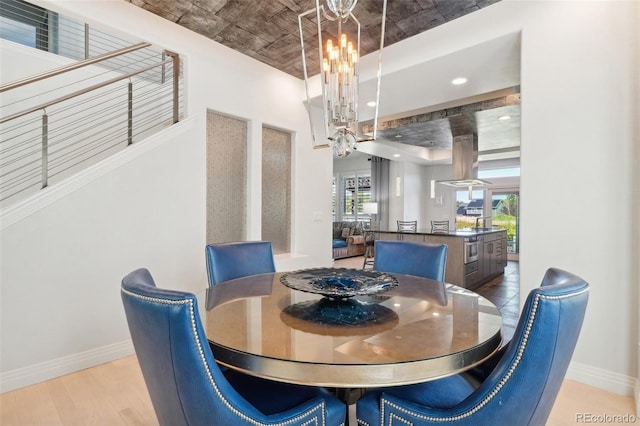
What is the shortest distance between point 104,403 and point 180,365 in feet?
5.50

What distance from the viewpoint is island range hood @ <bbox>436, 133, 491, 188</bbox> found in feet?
20.1

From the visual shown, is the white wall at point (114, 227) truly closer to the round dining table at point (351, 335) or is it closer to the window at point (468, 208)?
the round dining table at point (351, 335)

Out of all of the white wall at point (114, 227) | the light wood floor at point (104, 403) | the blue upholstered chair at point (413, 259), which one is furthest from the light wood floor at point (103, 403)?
the blue upholstered chair at point (413, 259)

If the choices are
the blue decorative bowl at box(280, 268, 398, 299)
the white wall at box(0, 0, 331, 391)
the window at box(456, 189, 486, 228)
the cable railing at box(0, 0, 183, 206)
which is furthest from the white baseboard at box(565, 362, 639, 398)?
the window at box(456, 189, 486, 228)

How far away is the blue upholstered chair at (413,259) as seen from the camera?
90.1 inches

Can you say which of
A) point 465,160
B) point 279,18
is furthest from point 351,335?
point 465,160

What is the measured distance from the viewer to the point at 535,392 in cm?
95

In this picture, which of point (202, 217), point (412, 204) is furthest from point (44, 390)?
point (412, 204)

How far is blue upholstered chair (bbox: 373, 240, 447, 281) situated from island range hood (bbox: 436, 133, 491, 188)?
414 centimetres

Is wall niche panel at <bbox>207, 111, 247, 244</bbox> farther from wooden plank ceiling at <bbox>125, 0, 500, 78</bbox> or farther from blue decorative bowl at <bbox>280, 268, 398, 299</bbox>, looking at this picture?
blue decorative bowl at <bbox>280, 268, 398, 299</bbox>

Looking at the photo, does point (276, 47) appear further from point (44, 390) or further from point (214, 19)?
point (44, 390)

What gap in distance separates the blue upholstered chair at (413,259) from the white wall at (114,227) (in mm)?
1730

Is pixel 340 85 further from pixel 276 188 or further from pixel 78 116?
pixel 78 116

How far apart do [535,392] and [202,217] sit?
2.93 m
